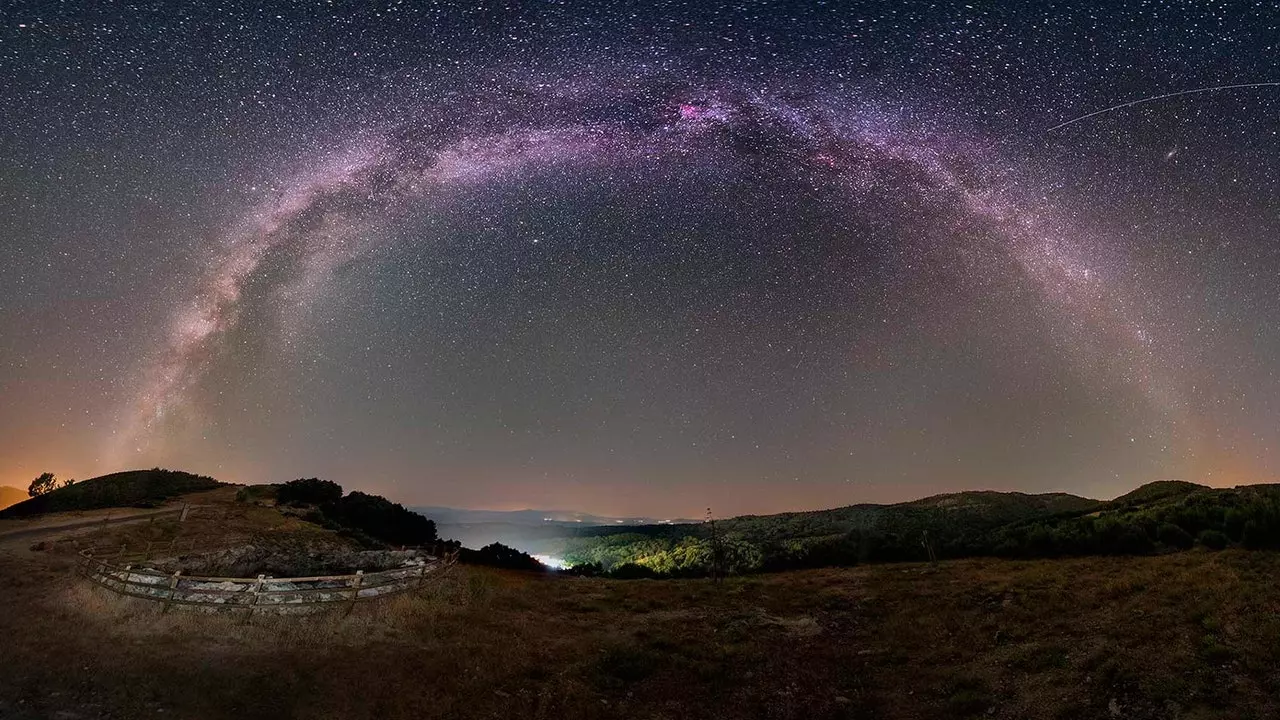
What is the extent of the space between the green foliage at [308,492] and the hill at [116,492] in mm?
8807

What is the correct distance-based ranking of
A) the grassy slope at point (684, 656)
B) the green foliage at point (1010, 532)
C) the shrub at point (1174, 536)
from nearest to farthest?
the grassy slope at point (684, 656)
the shrub at point (1174, 536)
the green foliage at point (1010, 532)

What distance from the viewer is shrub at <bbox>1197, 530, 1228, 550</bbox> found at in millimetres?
29859

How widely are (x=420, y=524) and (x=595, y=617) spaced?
36715 millimetres

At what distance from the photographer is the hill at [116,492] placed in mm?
45562

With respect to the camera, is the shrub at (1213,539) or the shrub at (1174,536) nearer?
the shrub at (1213,539)

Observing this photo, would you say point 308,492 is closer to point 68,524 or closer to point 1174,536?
point 68,524

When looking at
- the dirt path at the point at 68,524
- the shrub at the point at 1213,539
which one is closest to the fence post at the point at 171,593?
the dirt path at the point at 68,524

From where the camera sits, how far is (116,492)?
162 ft

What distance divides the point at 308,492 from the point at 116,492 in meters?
14.8

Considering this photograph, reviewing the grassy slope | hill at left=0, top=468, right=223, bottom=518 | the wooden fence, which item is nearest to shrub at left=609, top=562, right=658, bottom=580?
the grassy slope

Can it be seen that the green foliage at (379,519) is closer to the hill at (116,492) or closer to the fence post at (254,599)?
the hill at (116,492)

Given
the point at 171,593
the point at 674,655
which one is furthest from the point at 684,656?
the point at 171,593

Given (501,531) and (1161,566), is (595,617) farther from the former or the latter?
(501,531)

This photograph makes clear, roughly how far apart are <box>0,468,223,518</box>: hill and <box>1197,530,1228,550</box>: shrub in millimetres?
71997
